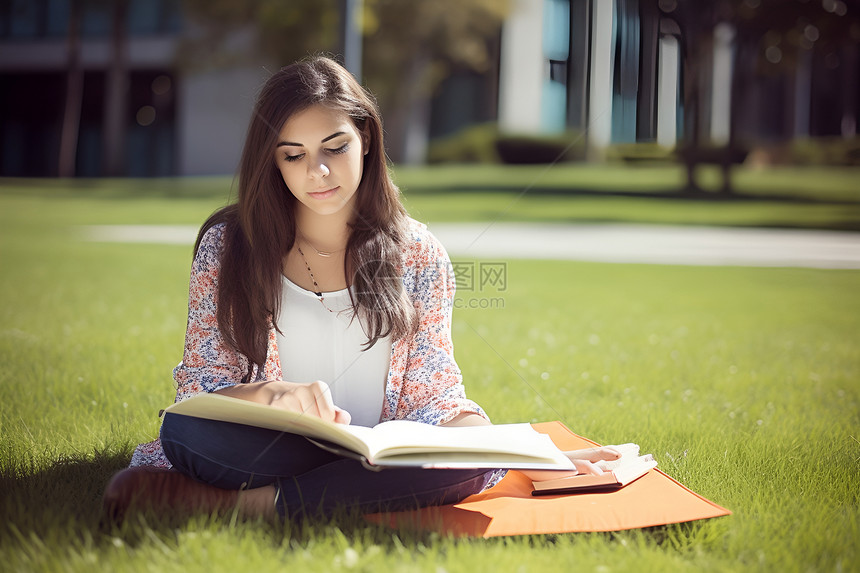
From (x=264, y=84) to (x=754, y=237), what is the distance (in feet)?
35.3

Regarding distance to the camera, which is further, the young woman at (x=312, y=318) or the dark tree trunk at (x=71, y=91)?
the dark tree trunk at (x=71, y=91)

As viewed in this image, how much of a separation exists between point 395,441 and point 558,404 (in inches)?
70.6

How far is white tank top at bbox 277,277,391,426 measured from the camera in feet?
8.50

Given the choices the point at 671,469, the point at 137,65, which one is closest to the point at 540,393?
the point at 671,469

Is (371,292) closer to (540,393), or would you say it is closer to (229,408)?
(229,408)

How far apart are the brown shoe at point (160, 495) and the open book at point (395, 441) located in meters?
0.17

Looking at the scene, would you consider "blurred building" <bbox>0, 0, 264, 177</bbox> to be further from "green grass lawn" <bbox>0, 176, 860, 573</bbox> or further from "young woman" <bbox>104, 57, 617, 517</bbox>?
"young woman" <bbox>104, 57, 617, 517</bbox>

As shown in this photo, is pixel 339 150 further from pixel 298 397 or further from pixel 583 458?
pixel 583 458

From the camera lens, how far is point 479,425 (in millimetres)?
2432

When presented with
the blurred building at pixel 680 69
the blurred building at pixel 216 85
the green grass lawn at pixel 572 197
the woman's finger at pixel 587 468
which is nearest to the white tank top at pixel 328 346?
the woman's finger at pixel 587 468

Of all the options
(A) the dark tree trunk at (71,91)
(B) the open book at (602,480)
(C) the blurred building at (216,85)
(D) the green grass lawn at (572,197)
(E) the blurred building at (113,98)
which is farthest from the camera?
(E) the blurred building at (113,98)

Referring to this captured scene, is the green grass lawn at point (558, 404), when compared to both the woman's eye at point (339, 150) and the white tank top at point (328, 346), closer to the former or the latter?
the white tank top at point (328, 346)

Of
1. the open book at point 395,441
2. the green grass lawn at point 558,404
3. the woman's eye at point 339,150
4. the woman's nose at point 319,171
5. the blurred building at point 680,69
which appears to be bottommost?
the green grass lawn at point 558,404

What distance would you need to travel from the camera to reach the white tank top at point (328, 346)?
2.59 metres
